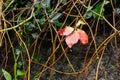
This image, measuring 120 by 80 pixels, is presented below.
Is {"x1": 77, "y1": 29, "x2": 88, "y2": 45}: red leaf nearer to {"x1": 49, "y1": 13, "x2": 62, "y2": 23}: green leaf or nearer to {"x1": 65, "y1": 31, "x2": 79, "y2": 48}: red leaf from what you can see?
{"x1": 65, "y1": 31, "x2": 79, "y2": 48}: red leaf

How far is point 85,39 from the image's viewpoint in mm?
1053


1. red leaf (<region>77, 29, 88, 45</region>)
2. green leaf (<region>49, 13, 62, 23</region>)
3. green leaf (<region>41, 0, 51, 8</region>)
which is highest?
green leaf (<region>41, 0, 51, 8</region>)

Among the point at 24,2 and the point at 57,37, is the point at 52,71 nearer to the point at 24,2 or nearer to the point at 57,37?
the point at 57,37

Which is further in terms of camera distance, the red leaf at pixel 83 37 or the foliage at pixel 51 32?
the foliage at pixel 51 32

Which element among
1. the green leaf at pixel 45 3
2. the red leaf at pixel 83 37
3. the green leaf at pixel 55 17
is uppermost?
the green leaf at pixel 45 3

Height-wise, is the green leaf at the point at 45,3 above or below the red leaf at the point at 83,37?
above

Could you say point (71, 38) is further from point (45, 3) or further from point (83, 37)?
point (45, 3)

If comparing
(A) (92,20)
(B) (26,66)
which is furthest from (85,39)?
(B) (26,66)

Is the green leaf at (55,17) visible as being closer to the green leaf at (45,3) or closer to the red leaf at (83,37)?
the green leaf at (45,3)

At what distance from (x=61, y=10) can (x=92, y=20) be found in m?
0.14

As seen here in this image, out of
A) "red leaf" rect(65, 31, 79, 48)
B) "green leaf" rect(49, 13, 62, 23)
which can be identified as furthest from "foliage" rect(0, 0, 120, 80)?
"red leaf" rect(65, 31, 79, 48)

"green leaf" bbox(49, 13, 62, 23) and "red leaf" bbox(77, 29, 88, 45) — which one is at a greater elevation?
"green leaf" bbox(49, 13, 62, 23)

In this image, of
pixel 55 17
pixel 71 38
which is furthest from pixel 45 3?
pixel 71 38

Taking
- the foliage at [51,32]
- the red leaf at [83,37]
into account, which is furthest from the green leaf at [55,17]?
Result: the red leaf at [83,37]
